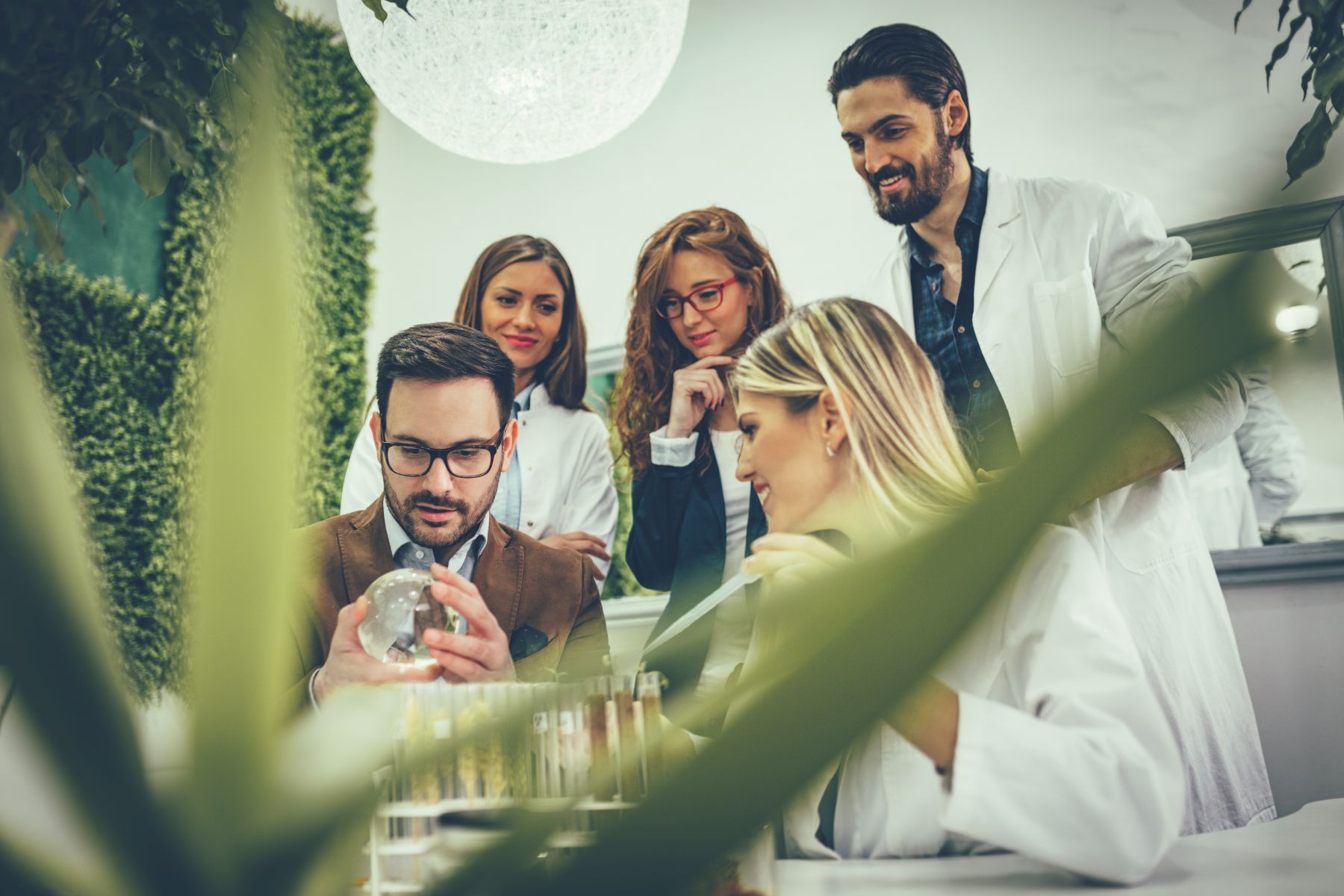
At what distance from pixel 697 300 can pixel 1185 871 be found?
2.05 metres

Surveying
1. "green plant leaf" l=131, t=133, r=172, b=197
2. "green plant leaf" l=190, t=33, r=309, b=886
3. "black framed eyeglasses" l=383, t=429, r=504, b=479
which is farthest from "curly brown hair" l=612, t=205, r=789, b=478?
"green plant leaf" l=190, t=33, r=309, b=886

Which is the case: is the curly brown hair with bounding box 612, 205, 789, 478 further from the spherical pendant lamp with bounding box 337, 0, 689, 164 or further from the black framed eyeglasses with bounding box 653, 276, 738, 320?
the spherical pendant lamp with bounding box 337, 0, 689, 164

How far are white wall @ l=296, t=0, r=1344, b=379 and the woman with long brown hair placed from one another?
390 millimetres

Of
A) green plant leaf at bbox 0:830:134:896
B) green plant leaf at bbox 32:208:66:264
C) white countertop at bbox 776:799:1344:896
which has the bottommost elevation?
white countertop at bbox 776:799:1344:896

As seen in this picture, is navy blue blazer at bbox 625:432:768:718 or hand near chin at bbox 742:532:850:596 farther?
navy blue blazer at bbox 625:432:768:718

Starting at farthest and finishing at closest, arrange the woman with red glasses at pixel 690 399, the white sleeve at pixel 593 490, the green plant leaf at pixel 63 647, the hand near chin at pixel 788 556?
the white sleeve at pixel 593 490 → the woman with red glasses at pixel 690 399 → the hand near chin at pixel 788 556 → the green plant leaf at pixel 63 647

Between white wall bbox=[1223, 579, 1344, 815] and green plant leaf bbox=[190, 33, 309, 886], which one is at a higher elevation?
green plant leaf bbox=[190, 33, 309, 886]

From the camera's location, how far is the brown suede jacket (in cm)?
241

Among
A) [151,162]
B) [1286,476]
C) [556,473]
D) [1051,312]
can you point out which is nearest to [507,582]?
[556,473]

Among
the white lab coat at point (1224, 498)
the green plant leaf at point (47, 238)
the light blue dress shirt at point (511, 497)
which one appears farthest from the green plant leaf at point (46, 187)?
the white lab coat at point (1224, 498)

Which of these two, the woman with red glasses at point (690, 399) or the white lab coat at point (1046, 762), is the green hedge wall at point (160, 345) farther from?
the white lab coat at point (1046, 762)

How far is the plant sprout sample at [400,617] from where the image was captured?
1837mm

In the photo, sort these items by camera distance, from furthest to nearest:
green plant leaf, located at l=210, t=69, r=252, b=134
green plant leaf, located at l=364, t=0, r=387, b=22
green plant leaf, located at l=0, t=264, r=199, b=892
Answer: green plant leaf, located at l=210, t=69, r=252, b=134
green plant leaf, located at l=364, t=0, r=387, b=22
green plant leaf, located at l=0, t=264, r=199, b=892

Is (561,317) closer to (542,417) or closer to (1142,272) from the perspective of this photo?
(542,417)
